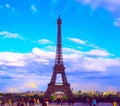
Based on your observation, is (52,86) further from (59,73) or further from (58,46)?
(58,46)

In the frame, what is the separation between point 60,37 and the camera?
76.2 metres

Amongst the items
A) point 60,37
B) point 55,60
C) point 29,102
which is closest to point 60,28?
point 60,37

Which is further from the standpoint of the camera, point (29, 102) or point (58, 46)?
point (58, 46)

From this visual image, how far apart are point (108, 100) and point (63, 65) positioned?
3343cm

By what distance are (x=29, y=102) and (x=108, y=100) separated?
5983 cm

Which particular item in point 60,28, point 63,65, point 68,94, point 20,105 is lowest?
point 20,105

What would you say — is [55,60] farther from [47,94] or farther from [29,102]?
[29,102]

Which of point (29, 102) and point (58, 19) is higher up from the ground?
point (58, 19)

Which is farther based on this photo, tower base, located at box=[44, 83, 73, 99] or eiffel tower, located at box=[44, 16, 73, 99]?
tower base, located at box=[44, 83, 73, 99]

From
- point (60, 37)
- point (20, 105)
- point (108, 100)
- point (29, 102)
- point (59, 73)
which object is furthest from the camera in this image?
point (108, 100)

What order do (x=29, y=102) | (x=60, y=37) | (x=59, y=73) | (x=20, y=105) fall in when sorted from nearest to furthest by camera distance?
(x=20, y=105), (x=29, y=102), (x=60, y=37), (x=59, y=73)

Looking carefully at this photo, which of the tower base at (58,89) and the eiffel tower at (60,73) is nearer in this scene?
the eiffel tower at (60,73)

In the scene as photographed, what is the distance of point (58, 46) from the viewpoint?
251 feet

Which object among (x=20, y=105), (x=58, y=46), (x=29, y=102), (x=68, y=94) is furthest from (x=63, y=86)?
(x=20, y=105)
